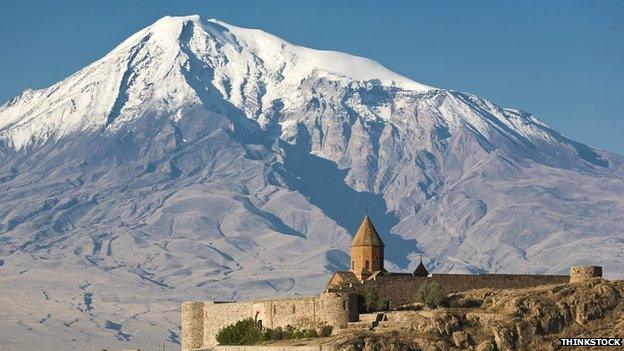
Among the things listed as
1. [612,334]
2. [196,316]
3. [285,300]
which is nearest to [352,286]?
[285,300]

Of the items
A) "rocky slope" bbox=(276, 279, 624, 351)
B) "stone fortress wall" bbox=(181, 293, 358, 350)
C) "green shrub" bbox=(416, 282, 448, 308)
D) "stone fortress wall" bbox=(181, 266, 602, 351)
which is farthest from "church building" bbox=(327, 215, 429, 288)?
"rocky slope" bbox=(276, 279, 624, 351)

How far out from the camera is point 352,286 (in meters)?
87.9

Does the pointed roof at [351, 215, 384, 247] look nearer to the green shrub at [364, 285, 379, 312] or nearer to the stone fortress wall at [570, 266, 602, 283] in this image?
the green shrub at [364, 285, 379, 312]

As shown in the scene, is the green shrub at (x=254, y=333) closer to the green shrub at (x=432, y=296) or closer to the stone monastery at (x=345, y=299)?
the stone monastery at (x=345, y=299)

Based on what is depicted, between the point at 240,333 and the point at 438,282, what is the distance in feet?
35.0

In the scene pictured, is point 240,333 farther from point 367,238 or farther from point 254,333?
point 367,238

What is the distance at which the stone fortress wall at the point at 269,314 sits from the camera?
8331cm

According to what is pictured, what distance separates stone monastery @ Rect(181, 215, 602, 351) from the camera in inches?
3290

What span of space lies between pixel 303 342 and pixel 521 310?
34.9 ft

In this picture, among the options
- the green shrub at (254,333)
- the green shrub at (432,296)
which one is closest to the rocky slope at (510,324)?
the green shrub at (432,296)

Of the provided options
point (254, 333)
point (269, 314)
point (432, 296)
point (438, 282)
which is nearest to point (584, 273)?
point (438, 282)

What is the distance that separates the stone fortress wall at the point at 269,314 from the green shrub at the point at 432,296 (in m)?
3.48

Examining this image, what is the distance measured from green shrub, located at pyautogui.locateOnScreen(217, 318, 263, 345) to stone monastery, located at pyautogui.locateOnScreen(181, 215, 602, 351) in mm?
692

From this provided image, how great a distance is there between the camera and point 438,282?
88750mm
